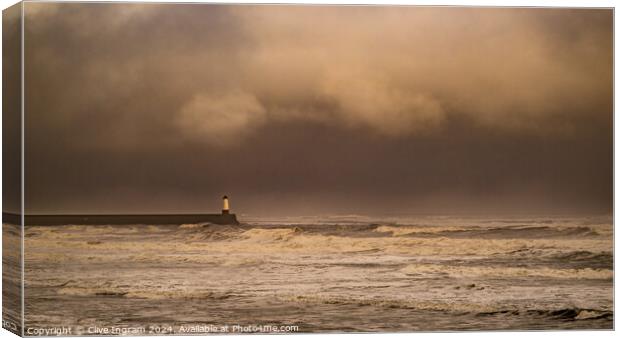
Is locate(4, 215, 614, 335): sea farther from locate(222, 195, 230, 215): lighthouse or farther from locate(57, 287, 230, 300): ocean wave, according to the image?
locate(222, 195, 230, 215): lighthouse

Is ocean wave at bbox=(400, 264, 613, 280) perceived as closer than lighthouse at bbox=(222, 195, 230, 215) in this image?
No

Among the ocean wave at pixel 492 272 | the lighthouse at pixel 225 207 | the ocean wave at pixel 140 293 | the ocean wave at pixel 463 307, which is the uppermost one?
the lighthouse at pixel 225 207

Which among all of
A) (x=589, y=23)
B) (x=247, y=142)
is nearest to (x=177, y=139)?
(x=247, y=142)

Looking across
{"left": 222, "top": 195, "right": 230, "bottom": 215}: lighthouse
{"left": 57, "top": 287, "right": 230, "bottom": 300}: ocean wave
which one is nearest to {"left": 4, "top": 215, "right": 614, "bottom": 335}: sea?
{"left": 57, "top": 287, "right": 230, "bottom": 300}: ocean wave

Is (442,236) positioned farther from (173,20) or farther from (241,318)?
(173,20)

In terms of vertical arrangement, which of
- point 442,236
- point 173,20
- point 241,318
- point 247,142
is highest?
point 173,20

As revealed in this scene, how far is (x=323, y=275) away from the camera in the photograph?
9.98 m

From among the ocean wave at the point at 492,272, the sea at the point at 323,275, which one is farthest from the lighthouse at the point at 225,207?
the ocean wave at the point at 492,272

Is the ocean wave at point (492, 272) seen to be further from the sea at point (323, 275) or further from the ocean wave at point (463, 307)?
the ocean wave at point (463, 307)

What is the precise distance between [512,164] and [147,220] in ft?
9.45

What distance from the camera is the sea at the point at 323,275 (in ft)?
32.1

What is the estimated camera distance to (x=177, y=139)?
9906mm

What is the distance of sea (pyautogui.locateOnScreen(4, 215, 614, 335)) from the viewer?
9789mm

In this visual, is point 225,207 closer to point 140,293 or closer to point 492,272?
point 140,293
